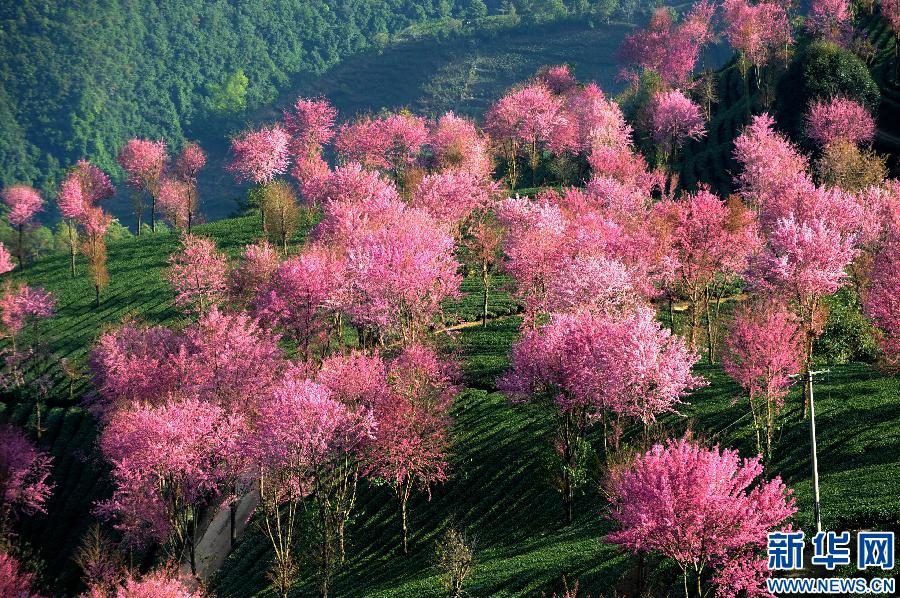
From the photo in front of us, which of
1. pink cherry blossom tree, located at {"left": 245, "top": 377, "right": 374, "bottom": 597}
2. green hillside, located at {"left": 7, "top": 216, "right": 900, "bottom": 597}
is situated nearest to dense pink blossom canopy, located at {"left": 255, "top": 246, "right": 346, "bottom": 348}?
green hillside, located at {"left": 7, "top": 216, "right": 900, "bottom": 597}

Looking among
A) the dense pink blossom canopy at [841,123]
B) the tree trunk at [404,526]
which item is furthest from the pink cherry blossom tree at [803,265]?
the dense pink blossom canopy at [841,123]

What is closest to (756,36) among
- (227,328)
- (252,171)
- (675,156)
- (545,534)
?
(675,156)

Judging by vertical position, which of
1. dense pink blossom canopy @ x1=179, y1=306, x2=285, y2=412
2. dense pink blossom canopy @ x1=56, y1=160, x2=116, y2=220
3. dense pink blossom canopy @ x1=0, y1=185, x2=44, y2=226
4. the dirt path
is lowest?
the dirt path

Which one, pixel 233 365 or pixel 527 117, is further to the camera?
pixel 527 117

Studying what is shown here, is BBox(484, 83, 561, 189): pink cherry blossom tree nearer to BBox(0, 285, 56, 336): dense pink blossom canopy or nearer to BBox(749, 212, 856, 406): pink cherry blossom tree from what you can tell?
BBox(0, 285, 56, 336): dense pink blossom canopy

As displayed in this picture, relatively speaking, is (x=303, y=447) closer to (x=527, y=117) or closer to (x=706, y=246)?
(x=706, y=246)

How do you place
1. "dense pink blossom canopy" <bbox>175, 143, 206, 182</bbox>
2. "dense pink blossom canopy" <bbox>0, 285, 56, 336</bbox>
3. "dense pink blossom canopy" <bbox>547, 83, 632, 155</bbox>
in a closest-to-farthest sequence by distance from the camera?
"dense pink blossom canopy" <bbox>0, 285, 56, 336</bbox> < "dense pink blossom canopy" <bbox>547, 83, 632, 155</bbox> < "dense pink blossom canopy" <bbox>175, 143, 206, 182</bbox>

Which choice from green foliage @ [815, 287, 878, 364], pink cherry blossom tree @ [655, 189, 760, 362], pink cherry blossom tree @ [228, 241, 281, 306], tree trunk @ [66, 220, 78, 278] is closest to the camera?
green foliage @ [815, 287, 878, 364]

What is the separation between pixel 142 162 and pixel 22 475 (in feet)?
244

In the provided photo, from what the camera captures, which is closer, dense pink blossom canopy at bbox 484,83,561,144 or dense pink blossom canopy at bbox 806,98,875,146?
dense pink blossom canopy at bbox 806,98,875,146

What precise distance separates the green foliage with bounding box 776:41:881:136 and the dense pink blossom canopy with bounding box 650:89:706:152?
1070 centimetres

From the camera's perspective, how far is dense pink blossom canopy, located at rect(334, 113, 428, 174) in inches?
4715

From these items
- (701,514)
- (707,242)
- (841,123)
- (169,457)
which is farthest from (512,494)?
(841,123)

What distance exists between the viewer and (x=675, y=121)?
403 ft
